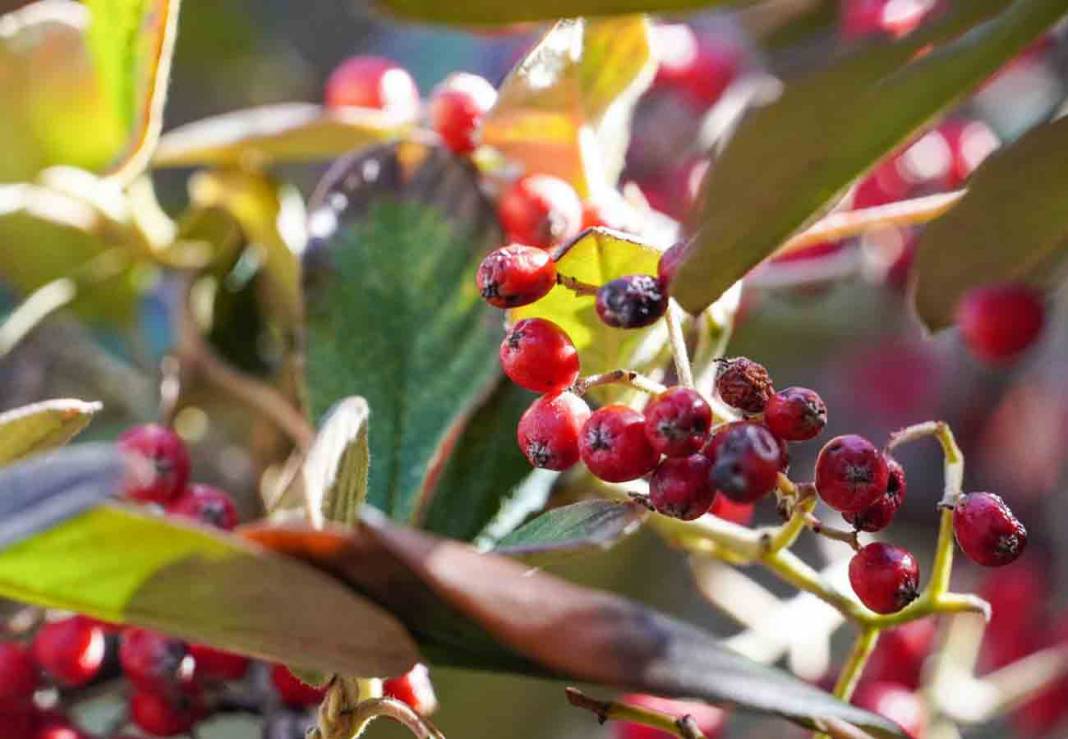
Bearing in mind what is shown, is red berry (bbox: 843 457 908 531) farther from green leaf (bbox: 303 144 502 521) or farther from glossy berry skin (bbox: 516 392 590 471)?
green leaf (bbox: 303 144 502 521)

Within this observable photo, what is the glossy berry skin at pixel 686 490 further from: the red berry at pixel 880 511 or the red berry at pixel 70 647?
the red berry at pixel 70 647

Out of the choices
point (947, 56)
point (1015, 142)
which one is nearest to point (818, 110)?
point (947, 56)

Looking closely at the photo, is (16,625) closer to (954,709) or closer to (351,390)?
(351,390)

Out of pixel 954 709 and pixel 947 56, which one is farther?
pixel 954 709

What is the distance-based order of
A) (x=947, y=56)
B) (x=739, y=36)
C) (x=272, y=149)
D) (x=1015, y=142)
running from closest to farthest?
(x=947, y=56), (x=1015, y=142), (x=272, y=149), (x=739, y=36)

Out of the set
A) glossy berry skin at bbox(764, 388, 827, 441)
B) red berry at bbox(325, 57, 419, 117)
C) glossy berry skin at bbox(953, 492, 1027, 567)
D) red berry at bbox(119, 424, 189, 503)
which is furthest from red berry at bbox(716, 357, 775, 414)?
red berry at bbox(325, 57, 419, 117)

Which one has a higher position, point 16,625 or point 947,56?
point 947,56

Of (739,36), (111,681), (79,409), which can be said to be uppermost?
(739,36)
